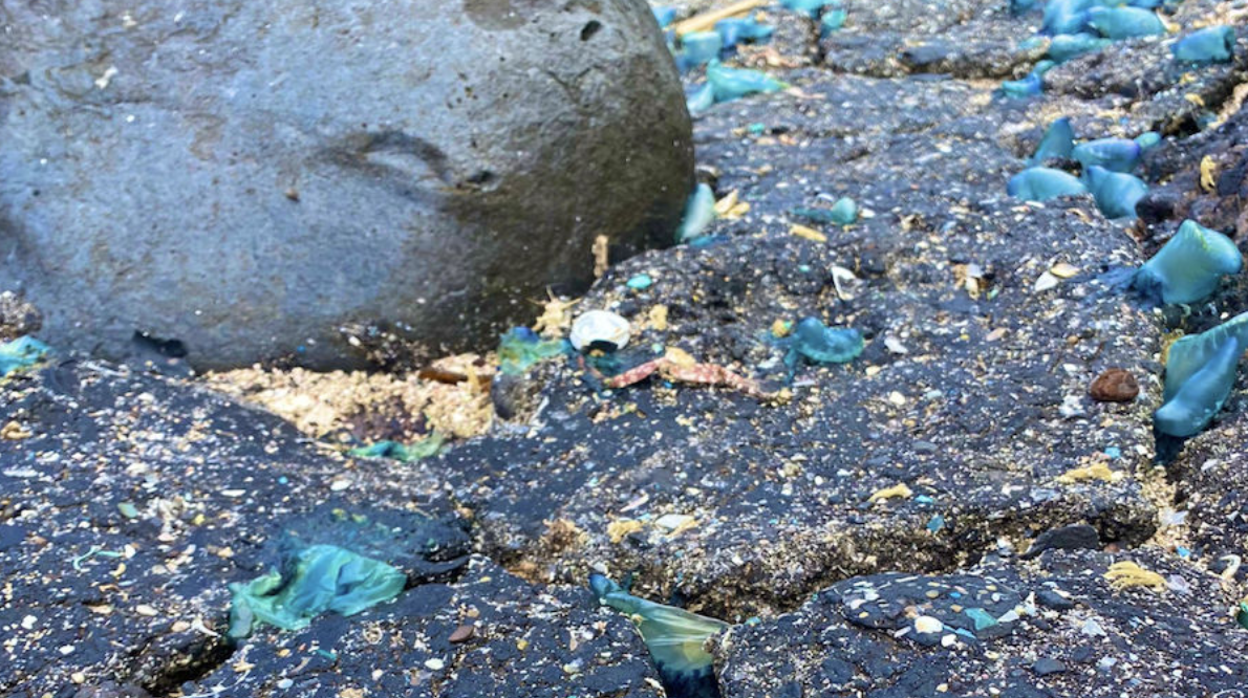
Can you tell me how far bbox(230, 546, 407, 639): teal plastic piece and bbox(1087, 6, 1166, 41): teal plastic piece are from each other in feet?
8.91

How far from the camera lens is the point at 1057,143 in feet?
9.32

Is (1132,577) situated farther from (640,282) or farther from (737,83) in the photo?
(737,83)

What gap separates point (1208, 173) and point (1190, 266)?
410mm

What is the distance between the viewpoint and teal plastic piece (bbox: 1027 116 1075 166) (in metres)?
2.83

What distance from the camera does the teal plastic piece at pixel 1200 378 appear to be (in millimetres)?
1941

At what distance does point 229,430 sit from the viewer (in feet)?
7.02

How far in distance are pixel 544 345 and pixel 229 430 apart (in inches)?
24.9

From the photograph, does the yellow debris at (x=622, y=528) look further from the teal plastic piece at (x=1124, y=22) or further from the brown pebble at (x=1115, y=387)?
the teal plastic piece at (x=1124, y=22)

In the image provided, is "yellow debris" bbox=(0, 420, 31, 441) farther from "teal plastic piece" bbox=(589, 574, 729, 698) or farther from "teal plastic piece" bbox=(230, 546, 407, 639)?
"teal plastic piece" bbox=(589, 574, 729, 698)

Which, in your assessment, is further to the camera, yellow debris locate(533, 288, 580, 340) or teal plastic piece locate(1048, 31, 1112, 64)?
teal plastic piece locate(1048, 31, 1112, 64)

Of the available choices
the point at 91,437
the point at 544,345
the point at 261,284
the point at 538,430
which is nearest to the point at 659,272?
the point at 544,345

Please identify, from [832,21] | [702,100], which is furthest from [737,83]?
[832,21]

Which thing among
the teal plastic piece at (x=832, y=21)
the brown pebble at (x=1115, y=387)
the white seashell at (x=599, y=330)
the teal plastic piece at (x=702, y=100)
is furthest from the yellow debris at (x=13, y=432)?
the teal plastic piece at (x=832, y=21)

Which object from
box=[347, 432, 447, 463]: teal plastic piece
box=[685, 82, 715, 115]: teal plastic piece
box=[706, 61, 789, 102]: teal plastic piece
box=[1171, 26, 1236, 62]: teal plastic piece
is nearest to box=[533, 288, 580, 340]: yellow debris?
box=[347, 432, 447, 463]: teal plastic piece
